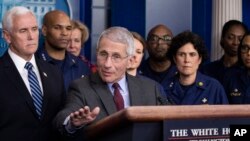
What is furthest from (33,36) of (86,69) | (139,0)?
(139,0)

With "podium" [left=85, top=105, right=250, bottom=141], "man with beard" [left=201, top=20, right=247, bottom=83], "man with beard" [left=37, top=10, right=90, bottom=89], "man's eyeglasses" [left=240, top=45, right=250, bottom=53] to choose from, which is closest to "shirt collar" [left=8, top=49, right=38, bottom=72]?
"man with beard" [left=37, top=10, right=90, bottom=89]

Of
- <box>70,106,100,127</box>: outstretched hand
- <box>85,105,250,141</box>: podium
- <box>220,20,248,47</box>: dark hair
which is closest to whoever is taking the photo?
<box>85,105,250,141</box>: podium

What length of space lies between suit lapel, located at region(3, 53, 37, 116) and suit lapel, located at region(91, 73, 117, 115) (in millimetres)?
387

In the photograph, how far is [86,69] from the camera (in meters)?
4.93

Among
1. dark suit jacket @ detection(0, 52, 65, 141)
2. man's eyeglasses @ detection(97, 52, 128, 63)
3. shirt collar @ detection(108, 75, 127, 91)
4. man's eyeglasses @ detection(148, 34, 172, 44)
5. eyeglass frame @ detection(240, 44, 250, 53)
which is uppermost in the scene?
man's eyeglasses @ detection(97, 52, 128, 63)

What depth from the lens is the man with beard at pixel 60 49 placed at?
4797mm

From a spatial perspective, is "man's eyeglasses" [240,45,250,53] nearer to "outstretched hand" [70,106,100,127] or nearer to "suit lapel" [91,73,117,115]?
"suit lapel" [91,73,117,115]

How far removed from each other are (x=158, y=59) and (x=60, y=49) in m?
0.99

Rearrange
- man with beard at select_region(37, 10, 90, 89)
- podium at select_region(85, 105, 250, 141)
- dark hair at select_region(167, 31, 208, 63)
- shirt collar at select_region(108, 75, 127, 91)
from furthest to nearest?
man with beard at select_region(37, 10, 90, 89), dark hair at select_region(167, 31, 208, 63), shirt collar at select_region(108, 75, 127, 91), podium at select_region(85, 105, 250, 141)

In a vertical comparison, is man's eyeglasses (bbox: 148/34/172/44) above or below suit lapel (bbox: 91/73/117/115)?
above

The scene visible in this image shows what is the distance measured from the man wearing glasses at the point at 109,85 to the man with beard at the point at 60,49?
1216mm

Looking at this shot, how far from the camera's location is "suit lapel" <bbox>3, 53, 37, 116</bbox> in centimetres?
358

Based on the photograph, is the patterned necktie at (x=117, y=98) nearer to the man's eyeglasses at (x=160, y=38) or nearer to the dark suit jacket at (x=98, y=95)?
the dark suit jacket at (x=98, y=95)

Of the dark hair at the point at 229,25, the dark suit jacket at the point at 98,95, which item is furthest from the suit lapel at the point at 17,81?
the dark hair at the point at 229,25
